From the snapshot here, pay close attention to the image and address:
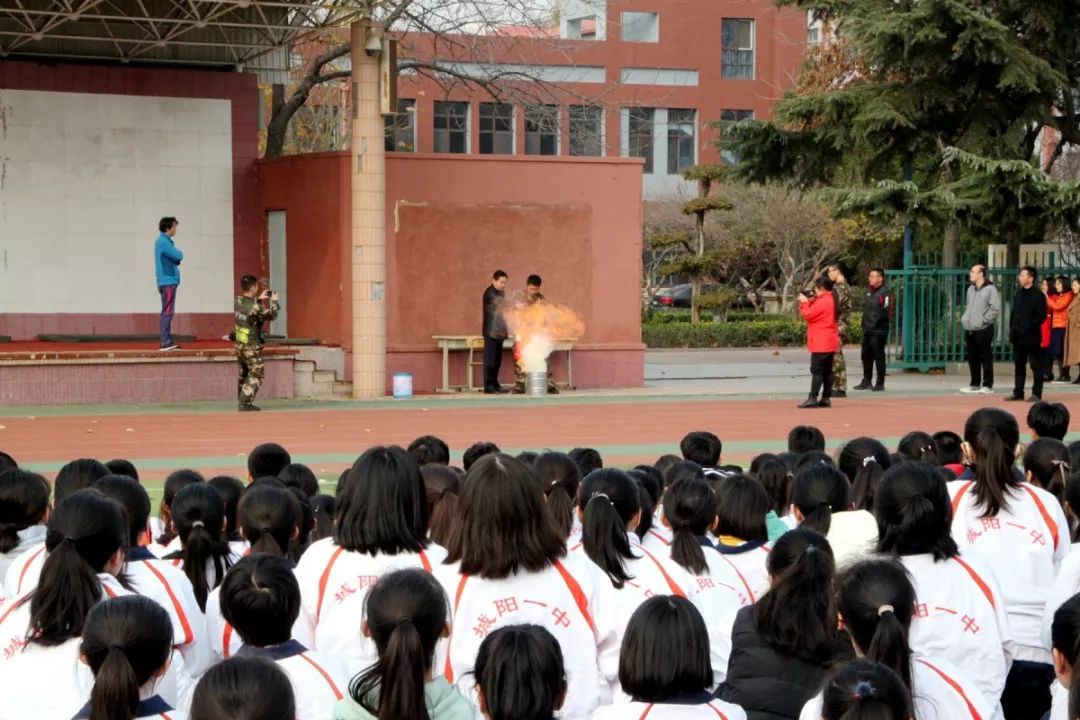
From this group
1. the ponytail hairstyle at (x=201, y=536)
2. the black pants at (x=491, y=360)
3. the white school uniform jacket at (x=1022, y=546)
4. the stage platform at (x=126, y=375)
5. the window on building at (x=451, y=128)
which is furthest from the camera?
the window on building at (x=451, y=128)

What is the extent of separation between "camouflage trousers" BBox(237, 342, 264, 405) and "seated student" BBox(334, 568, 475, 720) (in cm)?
1592

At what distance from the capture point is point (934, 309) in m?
26.2

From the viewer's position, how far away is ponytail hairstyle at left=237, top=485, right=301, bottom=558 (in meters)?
5.73

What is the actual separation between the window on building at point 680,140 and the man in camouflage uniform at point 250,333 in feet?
131

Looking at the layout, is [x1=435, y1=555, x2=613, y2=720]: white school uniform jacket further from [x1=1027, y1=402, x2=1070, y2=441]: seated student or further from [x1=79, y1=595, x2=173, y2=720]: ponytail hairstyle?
[x1=1027, y1=402, x2=1070, y2=441]: seated student

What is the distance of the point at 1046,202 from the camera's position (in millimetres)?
24859

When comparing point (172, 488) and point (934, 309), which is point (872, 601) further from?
point (934, 309)

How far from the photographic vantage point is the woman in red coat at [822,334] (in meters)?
19.9

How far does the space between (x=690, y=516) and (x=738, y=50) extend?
54.4 metres

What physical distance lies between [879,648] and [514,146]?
175ft

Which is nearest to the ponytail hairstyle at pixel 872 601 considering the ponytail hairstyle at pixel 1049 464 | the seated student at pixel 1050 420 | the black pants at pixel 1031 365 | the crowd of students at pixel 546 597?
the crowd of students at pixel 546 597

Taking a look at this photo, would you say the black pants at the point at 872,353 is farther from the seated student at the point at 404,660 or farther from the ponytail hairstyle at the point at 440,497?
the seated student at the point at 404,660

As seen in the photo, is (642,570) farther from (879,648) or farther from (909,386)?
(909,386)

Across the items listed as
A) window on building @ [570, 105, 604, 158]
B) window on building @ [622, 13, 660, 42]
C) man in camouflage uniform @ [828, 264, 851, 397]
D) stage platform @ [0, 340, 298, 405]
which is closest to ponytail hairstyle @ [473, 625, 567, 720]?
Answer: man in camouflage uniform @ [828, 264, 851, 397]
